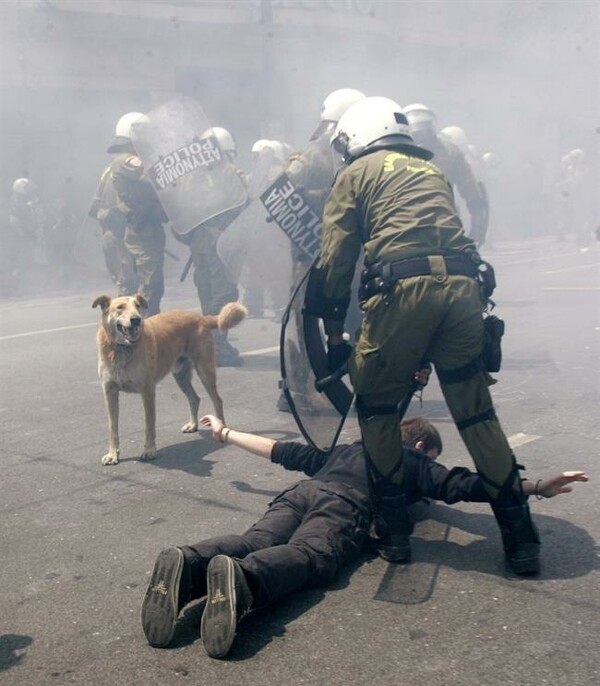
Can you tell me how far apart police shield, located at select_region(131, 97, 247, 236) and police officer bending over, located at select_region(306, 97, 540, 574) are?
16.1 feet

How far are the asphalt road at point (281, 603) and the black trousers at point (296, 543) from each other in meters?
→ 0.11

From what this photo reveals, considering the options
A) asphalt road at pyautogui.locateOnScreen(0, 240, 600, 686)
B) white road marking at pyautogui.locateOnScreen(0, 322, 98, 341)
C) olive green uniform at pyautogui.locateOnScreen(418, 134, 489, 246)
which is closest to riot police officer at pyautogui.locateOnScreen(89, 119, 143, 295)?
white road marking at pyautogui.locateOnScreen(0, 322, 98, 341)

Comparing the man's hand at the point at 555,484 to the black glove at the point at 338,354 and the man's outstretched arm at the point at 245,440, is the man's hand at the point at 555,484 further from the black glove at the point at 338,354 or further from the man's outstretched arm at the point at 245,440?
the man's outstretched arm at the point at 245,440

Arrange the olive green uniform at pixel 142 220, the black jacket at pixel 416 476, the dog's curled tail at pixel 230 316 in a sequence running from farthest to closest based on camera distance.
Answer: the olive green uniform at pixel 142 220, the dog's curled tail at pixel 230 316, the black jacket at pixel 416 476

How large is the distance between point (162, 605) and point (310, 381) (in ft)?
5.87

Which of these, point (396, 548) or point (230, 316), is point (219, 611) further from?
point (230, 316)

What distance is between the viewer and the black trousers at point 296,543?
312cm

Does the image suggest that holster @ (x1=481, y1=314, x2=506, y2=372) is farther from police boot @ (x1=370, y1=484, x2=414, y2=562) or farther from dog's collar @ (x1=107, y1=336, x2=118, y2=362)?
dog's collar @ (x1=107, y1=336, x2=118, y2=362)

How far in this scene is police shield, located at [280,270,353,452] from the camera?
3961 millimetres

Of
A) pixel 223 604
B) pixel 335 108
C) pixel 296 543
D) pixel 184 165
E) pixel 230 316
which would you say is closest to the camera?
pixel 223 604

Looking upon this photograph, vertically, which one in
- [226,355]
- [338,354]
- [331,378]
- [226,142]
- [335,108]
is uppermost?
[335,108]

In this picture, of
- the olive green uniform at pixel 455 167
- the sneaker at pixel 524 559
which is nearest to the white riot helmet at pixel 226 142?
the olive green uniform at pixel 455 167

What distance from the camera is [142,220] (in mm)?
8758

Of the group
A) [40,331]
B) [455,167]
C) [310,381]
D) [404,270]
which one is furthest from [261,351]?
[404,270]
